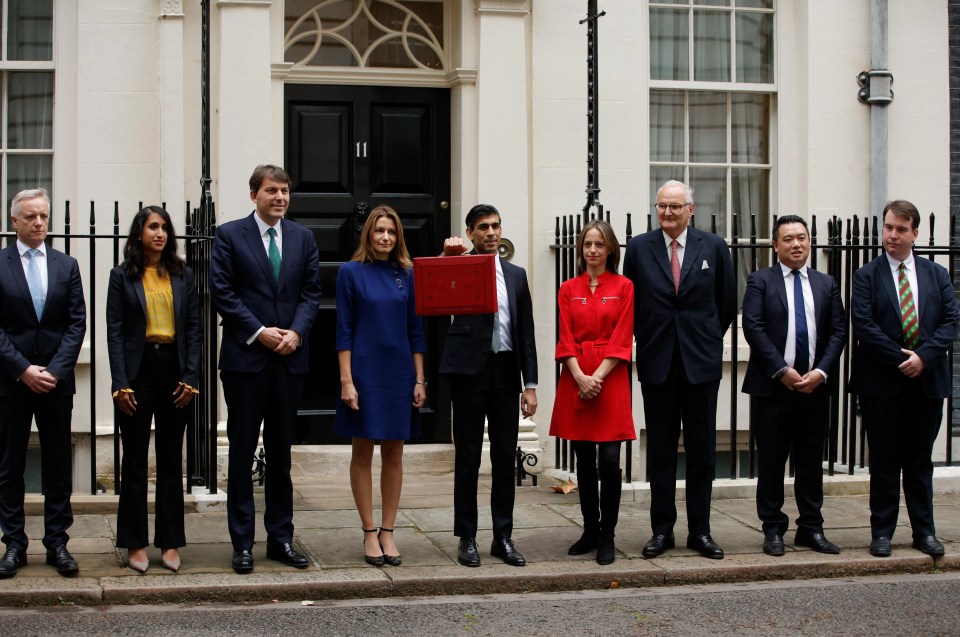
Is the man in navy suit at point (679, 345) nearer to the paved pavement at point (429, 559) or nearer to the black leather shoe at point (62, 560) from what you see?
the paved pavement at point (429, 559)

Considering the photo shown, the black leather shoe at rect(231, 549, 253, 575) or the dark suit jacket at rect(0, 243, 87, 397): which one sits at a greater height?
the dark suit jacket at rect(0, 243, 87, 397)

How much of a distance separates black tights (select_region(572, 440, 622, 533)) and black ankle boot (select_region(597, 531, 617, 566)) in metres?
0.03

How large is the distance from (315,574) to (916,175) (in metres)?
6.28

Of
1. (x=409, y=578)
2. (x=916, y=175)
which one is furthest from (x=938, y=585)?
(x=916, y=175)

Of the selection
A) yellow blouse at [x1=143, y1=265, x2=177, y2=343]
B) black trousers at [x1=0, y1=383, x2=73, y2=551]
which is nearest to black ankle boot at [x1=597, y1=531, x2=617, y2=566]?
yellow blouse at [x1=143, y1=265, x2=177, y2=343]

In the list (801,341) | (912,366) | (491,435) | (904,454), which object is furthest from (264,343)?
(904,454)

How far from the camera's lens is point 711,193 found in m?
10.5

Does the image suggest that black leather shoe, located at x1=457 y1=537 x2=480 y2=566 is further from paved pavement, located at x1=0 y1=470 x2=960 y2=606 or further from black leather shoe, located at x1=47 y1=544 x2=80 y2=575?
black leather shoe, located at x1=47 y1=544 x2=80 y2=575

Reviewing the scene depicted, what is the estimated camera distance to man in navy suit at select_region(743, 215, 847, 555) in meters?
7.22

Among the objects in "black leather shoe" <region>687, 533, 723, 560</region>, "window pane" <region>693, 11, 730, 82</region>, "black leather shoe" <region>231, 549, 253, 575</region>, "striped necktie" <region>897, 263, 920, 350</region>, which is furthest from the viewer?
"window pane" <region>693, 11, 730, 82</region>

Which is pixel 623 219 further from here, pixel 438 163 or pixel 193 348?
pixel 193 348

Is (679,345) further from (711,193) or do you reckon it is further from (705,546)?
(711,193)

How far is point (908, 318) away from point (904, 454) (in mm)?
761

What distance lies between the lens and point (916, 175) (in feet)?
34.4
